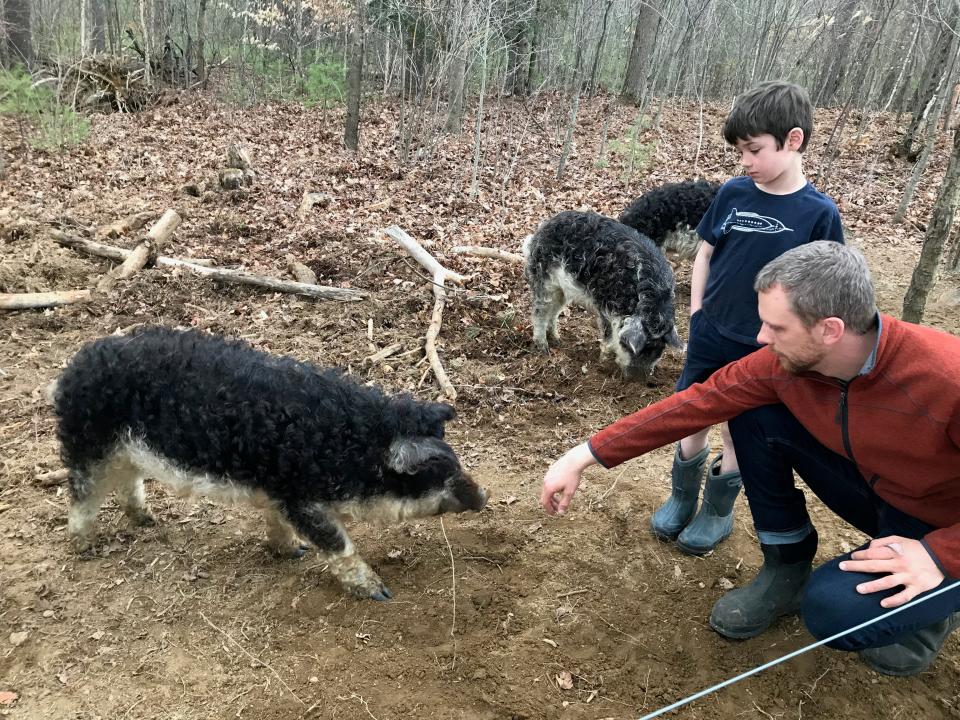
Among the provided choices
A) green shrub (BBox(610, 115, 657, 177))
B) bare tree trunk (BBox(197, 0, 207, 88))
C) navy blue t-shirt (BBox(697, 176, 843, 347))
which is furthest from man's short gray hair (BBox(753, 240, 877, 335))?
bare tree trunk (BBox(197, 0, 207, 88))

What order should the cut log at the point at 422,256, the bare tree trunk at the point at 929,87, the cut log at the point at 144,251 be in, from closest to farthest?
the cut log at the point at 144,251
the cut log at the point at 422,256
the bare tree trunk at the point at 929,87

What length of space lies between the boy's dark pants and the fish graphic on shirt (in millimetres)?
969

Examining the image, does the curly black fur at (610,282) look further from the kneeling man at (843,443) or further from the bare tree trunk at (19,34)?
the bare tree trunk at (19,34)

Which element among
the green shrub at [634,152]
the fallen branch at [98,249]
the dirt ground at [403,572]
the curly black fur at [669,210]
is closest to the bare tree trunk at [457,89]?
the green shrub at [634,152]

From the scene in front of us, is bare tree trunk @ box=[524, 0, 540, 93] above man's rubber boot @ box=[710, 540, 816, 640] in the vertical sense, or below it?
above

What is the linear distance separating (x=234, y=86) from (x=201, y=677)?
60.6 feet

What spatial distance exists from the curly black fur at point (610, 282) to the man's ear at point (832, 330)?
136 inches

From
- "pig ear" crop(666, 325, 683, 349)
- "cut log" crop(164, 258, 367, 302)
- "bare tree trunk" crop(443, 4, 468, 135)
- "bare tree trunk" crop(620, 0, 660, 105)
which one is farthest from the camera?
"bare tree trunk" crop(620, 0, 660, 105)

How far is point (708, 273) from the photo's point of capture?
145 inches

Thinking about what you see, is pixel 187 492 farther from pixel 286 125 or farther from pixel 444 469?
pixel 286 125

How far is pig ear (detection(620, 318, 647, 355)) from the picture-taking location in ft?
18.9

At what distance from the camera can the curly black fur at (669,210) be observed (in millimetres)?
7988

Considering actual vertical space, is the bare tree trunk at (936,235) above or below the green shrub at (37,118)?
above

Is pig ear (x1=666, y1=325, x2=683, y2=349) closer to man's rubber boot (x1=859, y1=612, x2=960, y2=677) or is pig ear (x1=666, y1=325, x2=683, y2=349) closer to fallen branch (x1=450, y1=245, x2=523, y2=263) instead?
fallen branch (x1=450, y1=245, x2=523, y2=263)
